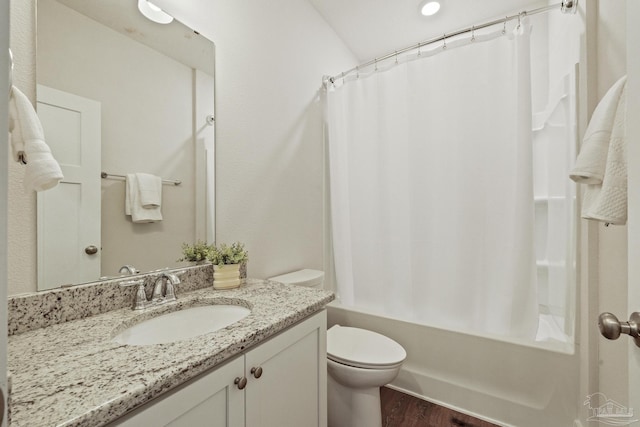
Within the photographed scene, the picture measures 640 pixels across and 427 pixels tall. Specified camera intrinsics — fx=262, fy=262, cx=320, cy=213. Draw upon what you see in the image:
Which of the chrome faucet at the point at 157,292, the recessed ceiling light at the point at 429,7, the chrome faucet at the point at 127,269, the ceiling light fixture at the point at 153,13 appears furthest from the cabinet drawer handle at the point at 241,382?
the recessed ceiling light at the point at 429,7

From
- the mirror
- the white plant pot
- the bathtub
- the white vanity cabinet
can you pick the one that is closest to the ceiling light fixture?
the mirror

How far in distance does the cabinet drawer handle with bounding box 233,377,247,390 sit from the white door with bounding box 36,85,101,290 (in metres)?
0.62

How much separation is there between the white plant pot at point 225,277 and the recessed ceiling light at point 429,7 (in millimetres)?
2222

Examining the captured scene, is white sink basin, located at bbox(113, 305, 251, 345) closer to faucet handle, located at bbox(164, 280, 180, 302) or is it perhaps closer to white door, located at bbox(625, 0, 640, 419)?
faucet handle, located at bbox(164, 280, 180, 302)

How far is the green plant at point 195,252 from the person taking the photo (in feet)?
3.82

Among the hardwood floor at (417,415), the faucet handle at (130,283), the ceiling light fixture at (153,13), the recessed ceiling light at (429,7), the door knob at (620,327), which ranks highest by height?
the recessed ceiling light at (429,7)

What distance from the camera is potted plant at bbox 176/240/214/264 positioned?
1163 millimetres

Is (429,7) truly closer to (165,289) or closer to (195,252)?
(195,252)

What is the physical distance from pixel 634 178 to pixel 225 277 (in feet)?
4.15

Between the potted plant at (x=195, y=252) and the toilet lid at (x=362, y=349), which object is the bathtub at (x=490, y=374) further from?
the potted plant at (x=195, y=252)

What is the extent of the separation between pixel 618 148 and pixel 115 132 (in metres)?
1.58

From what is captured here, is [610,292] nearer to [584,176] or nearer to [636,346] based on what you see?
[584,176]

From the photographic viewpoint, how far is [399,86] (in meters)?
1.72

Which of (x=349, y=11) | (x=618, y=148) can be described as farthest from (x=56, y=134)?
(x=349, y=11)
